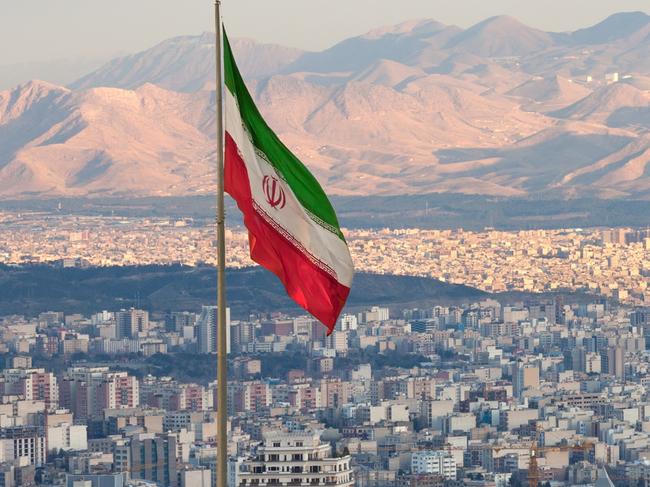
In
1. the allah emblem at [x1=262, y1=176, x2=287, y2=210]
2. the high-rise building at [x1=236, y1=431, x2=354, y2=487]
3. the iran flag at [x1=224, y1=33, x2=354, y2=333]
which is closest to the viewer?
the iran flag at [x1=224, y1=33, x2=354, y2=333]

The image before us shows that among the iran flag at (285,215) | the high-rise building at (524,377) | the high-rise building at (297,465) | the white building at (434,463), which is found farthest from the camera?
the high-rise building at (524,377)

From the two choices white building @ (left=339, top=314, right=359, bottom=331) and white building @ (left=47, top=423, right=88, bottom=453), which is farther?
white building @ (left=339, top=314, right=359, bottom=331)

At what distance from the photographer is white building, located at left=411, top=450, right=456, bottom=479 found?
52.8m

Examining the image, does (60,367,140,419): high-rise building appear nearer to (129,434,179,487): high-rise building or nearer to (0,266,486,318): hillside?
(129,434,179,487): high-rise building

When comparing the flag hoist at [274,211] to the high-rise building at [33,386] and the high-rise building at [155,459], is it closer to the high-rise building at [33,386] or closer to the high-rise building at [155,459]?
the high-rise building at [155,459]

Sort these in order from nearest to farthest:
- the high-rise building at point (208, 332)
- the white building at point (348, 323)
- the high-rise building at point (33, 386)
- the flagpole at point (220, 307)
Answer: the flagpole at point (220, 307), the high-rise building at point (33, 386), the high-rise building at point (208, 332), the white building at point (348, 323)

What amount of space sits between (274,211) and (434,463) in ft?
142

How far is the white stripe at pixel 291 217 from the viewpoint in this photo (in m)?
10.4

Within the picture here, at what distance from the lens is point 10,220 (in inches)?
5566

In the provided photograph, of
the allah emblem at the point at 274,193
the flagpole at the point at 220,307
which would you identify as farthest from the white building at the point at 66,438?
the flagpole at the point at 220,307

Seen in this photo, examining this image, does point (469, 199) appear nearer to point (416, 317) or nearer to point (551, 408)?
point (416, 317)

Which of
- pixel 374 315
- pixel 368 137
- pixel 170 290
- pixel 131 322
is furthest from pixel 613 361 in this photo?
pixel 368 137

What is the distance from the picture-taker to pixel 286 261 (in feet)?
34.8

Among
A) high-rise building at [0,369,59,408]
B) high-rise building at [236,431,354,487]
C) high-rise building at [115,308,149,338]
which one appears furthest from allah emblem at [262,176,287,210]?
high-rise building at [115,308,149,338]
